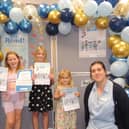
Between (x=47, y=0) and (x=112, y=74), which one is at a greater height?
(x=47, y=0)

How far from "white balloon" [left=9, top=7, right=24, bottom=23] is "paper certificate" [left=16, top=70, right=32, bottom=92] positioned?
2.14 feet

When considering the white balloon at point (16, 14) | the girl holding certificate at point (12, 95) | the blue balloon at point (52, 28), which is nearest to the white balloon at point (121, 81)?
the blue balloon at point (52, 28)

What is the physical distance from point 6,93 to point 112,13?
1.59 m

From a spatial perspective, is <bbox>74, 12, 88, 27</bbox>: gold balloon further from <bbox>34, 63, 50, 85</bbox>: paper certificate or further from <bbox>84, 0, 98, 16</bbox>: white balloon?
<bbox>34, 63, 50, 85</bbox>: paper certificate

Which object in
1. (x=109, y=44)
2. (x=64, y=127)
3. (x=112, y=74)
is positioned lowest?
(x=64, y=127)

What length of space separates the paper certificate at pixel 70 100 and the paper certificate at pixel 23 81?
1.39 feet

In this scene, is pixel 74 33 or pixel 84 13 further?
pixel 74 33

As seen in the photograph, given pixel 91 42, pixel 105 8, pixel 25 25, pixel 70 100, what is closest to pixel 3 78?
pixel 25 25

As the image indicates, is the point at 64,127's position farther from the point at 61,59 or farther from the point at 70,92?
the point at 61,59

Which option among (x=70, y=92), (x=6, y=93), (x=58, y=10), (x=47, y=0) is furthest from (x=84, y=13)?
(x=6, y=93)

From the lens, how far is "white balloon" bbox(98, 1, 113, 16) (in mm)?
3363

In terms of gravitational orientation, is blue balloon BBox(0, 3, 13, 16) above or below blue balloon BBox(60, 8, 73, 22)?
above

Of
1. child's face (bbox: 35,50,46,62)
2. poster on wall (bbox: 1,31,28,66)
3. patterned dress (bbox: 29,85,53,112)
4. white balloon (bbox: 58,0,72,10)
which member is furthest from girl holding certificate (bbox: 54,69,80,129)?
white balloon (bbox: 58,0,72,10)

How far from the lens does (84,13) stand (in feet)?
11.4
